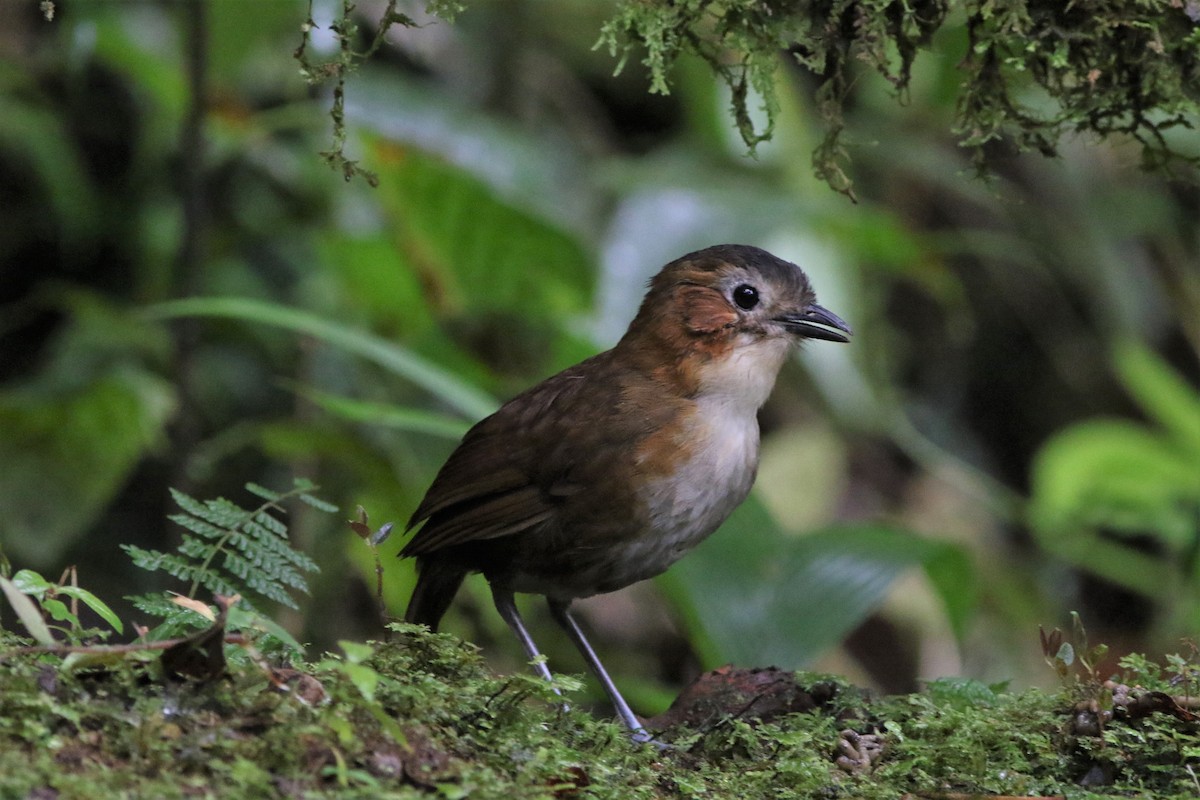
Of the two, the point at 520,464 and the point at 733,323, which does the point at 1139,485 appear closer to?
the point at 733,323

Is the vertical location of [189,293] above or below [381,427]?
above

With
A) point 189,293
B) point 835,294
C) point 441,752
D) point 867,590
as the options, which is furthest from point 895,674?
point 441,752

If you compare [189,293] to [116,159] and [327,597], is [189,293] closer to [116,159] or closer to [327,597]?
[327,597]

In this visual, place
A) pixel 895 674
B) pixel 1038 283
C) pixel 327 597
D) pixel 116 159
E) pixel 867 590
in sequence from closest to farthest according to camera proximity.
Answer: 1. pixel 867 590
2. pixel 327 597
3. pixel 116 159
4. pixel 895 674
5. pixel 1038 283

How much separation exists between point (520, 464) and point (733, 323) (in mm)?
680

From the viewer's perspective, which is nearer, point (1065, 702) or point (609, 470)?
point (1065, 702)

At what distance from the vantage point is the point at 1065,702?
2488mm

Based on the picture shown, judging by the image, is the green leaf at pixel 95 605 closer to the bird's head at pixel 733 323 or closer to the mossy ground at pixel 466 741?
the mossy ground at pixel 466 741

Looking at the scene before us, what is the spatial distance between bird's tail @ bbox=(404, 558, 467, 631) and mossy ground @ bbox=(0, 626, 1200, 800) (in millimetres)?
1111

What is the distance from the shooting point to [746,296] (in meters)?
3.52

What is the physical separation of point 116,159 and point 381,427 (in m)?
Answer: 2.81

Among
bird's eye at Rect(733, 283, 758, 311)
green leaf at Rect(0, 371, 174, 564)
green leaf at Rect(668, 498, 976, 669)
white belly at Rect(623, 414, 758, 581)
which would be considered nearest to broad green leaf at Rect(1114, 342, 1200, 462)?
green leaf at Rect(668, 498, 976, 669)

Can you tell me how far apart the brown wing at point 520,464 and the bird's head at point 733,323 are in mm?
175

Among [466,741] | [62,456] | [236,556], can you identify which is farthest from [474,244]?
[466,741]
